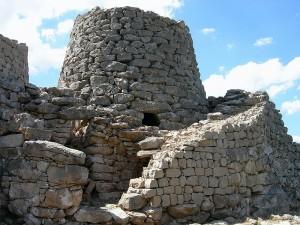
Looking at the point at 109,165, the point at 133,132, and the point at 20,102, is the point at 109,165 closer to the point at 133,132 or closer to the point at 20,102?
the point at 133,132

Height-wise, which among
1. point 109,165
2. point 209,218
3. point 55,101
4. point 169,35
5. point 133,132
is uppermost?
point 169,35

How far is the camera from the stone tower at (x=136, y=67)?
9.77 m

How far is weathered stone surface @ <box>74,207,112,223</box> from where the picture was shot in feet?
22.3

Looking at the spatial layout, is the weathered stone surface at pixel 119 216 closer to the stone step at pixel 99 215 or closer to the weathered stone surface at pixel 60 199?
the stone step at pixel 99 215

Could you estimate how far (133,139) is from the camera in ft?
29.2

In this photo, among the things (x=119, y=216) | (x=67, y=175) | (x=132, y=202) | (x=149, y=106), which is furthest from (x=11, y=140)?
(x=149, y=106)

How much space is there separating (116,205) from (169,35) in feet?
16.2

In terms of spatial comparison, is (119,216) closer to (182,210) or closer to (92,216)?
(92,216)

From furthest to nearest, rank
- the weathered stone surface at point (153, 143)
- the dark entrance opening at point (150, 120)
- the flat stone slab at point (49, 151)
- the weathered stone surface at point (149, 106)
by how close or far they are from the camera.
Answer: the dark entrance opening at point (150, 120) < the weathered stone surface at point (149, 106) < the weathered stone surface at point (153, 143) < the flat stone slab at point (49, 151)

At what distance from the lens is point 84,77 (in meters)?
10.1

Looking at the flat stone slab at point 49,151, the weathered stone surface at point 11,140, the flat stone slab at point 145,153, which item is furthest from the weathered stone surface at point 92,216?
the flat stone slab at point 145,153

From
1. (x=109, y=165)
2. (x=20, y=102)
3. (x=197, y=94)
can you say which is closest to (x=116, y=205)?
(x=109, y=165)

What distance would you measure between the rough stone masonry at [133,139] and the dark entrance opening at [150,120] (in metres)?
0.02

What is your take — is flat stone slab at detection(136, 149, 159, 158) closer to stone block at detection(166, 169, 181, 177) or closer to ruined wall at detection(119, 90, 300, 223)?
ruined wall at detection(119, 90, 300, 223)
